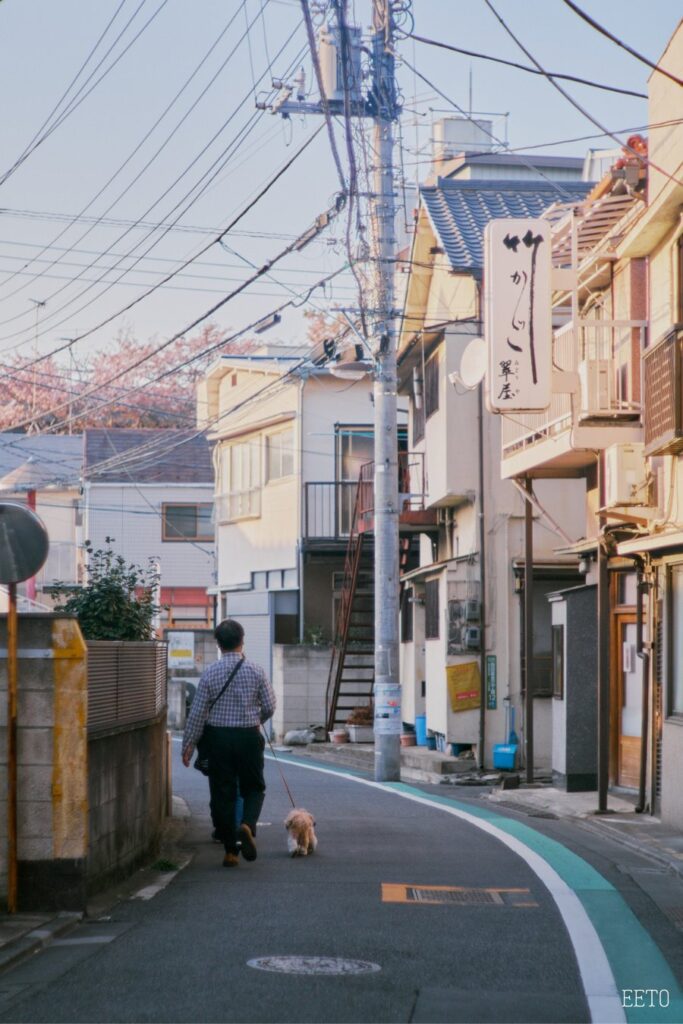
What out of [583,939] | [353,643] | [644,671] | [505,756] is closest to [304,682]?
[353,643]

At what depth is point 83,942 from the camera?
722 centimetres

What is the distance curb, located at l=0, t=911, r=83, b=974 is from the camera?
669 centimetres

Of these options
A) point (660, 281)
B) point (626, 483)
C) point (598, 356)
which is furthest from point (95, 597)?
point (598, 356)

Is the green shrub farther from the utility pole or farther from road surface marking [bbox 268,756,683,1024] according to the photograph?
the utility pole

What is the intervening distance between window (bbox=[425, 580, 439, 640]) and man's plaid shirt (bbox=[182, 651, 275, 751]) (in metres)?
14.6

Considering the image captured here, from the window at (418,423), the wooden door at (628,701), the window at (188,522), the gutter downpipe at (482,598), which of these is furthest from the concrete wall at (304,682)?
the window at (188,522)

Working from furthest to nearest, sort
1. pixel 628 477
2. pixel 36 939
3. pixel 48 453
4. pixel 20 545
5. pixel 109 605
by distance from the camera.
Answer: pixel 48 453, pixel 628 477, pixel 109 605, pixel 20 545, pixel 36 939

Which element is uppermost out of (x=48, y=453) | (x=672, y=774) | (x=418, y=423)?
(x=48, y=453)

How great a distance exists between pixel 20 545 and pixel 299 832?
12.0 ft

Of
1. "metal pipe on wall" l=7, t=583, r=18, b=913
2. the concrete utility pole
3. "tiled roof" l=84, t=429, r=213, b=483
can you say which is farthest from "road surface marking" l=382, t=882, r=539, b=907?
"tiled roof" l=84, t=429, r=213, b=483

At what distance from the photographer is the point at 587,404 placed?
52.1 feet

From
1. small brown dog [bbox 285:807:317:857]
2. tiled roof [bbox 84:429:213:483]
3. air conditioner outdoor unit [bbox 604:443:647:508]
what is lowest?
small brown dog [bbox 285:807:317:857]

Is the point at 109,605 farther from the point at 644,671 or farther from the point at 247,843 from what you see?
the point at 644,671

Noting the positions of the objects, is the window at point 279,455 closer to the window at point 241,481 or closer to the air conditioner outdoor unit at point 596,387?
the window at point 241,481
